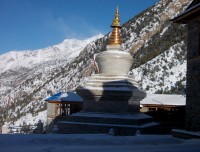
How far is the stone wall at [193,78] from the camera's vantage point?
13.7 metres

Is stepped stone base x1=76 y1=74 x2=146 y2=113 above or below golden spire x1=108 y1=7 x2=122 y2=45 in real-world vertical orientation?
below

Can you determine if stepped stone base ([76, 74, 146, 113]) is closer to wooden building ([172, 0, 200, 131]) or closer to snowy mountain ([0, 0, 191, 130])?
wooden building ([172, 0, 200, 131])

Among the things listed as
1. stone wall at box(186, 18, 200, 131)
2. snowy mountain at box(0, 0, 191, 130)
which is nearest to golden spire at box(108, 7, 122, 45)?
stone wall at box(186, 18, 200, 131)

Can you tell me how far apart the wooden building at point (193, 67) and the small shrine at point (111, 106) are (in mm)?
2579

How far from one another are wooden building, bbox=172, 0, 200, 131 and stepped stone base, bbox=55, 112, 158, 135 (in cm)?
243

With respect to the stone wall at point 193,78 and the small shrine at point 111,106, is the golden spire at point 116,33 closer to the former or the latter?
the small shrine at point 111,106

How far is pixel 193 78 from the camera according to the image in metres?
14.0

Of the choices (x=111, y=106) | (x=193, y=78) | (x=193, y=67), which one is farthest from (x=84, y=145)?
(x=111, y=106)

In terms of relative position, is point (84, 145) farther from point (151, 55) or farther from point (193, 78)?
point (151, 55)

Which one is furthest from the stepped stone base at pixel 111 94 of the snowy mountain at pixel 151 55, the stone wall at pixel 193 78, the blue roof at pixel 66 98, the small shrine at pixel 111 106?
the snowy mountain at pixel 151 55

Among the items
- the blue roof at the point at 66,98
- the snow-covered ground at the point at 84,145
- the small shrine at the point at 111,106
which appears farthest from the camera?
the blue roof at the point at 66,98

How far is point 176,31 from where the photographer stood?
59750 mm

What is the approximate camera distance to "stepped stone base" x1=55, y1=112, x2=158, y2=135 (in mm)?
15344

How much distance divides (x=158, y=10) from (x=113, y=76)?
63.8 m
